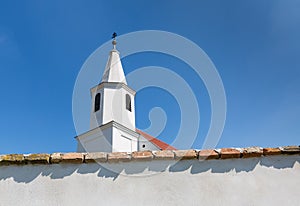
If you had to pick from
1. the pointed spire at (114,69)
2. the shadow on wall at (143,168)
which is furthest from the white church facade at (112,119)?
the shadow on wall at (143,168)

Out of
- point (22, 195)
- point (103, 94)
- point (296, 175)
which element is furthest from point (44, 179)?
point (103, 94)

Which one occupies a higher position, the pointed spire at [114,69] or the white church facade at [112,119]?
the pointed spire at [114,69]

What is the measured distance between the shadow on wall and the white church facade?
43.5 ft

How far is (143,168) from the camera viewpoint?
387 cm

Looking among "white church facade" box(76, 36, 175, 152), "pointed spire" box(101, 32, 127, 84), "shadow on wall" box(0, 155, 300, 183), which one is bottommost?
"shadow on wall" box(0, 155, 300, 183)

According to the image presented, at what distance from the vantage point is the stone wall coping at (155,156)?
3.87m

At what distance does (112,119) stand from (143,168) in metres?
15.1

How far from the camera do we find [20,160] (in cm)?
389

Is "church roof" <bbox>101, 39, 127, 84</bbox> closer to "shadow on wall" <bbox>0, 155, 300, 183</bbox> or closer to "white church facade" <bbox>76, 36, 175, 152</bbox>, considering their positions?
"white church facade" <bbox>76, 36, 175, 152</bbox>

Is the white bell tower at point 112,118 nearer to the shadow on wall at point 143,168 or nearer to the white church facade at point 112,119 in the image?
the white church facade at point 112,119

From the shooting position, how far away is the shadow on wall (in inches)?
151

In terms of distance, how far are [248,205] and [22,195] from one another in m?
2.96

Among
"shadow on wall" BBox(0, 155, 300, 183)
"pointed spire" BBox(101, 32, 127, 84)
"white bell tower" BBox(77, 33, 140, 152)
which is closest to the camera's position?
"shadow on wall" BBox(0, 155, 300, 183)

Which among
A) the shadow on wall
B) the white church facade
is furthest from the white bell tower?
the shadow on wall
